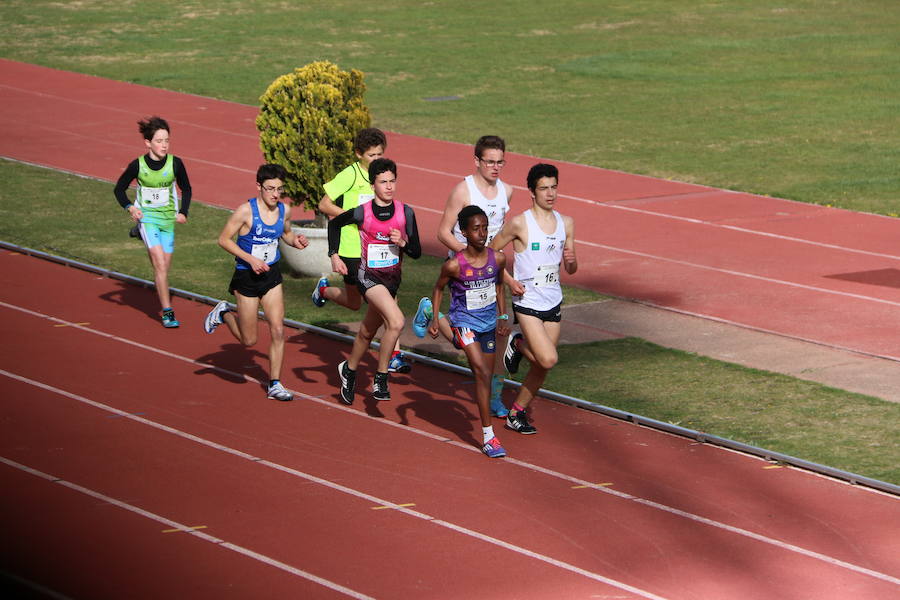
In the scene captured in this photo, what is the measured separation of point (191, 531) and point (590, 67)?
27.7m

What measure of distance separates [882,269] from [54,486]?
36.2 ft

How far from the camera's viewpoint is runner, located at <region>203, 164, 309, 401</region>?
1155cm

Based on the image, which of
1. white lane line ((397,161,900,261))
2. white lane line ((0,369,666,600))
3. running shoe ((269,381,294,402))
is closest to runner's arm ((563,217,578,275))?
white lane line ((0,369,666,600))

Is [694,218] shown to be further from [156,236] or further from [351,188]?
[351,188]

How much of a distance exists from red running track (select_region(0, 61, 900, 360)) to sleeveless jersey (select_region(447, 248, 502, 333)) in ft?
15.9

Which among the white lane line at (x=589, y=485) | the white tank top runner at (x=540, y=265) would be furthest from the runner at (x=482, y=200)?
the white lane line at (x=589, y=485)

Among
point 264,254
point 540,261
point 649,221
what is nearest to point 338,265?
point 264,254

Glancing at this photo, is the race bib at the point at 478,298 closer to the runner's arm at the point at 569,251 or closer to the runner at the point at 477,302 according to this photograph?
the runner at the point at 477,302

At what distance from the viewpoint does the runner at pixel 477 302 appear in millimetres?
10312

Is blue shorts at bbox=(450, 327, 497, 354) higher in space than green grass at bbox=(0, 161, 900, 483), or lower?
higher

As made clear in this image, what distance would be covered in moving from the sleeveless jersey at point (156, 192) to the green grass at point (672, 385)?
1.62m

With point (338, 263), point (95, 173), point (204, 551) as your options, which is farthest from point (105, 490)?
point (95, 173)

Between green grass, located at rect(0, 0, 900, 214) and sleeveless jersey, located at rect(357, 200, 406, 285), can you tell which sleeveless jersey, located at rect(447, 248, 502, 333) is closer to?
sleeveless jersey, located at rect(357, 200, 406, 285)

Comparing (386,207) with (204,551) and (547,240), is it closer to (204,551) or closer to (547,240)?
(547,240)
